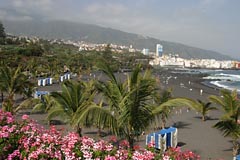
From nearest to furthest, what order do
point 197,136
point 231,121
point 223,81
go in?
point 231,121 < point 197,136 < point 223,81

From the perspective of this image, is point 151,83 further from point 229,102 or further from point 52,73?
point 52,73

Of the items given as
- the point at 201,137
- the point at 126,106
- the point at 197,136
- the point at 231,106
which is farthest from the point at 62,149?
the point at 197,136

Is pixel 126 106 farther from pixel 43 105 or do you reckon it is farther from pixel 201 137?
pixel 43 105

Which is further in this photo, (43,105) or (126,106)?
(43,105)

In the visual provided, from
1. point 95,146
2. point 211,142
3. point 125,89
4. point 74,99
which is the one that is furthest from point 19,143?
point 211,142

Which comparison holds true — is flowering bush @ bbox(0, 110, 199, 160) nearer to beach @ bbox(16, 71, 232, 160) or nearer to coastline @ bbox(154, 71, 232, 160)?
beach @ bbox(16, 71, 232, 160)

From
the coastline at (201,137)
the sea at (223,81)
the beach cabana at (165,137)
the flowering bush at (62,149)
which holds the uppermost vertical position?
Answer: the flowering bush at (62,149)

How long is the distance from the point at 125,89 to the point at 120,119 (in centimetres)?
65

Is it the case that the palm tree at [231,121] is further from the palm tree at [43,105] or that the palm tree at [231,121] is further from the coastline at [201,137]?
the palm tree at [43,105]

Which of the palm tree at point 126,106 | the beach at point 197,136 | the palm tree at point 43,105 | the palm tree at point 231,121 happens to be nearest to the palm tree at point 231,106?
the palm tree at point 231,121

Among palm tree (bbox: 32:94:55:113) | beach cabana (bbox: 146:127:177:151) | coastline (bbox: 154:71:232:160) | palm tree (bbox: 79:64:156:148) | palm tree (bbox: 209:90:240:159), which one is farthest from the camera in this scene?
palm tree (bbox: 32:94:55:113)

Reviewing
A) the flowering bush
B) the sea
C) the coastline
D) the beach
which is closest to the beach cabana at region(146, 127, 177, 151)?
the beach

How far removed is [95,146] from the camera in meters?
3.37

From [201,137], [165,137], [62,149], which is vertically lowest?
[201,137]
